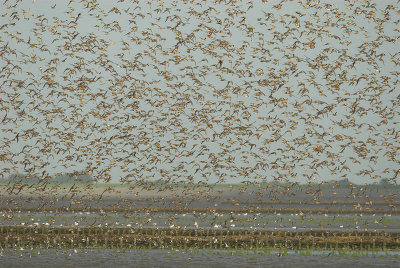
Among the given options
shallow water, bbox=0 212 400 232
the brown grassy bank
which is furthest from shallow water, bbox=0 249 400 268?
Answer: shallow water, bbox=0 212 400 232

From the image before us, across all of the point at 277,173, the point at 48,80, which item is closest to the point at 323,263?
the point at 277,173

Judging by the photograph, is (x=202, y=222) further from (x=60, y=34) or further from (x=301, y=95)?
(x=60, y=34)

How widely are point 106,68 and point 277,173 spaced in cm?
967

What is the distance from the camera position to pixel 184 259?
22.6 metres

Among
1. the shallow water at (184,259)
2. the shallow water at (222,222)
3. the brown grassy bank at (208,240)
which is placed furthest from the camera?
the shallow water at (222,222)

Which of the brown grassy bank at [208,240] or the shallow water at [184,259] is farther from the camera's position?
the brown grassy bank at [208,240]

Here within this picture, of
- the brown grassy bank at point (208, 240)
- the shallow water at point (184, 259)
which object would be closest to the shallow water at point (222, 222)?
the brown grassy bank at point (208, 240)

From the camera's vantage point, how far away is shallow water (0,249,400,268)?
851 inches

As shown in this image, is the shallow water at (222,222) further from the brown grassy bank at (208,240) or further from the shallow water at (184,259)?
the shallow water at (184,259)

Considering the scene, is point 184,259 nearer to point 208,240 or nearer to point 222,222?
point 208,240

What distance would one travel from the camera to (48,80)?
1225 inches

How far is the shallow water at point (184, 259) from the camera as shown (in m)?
21.6

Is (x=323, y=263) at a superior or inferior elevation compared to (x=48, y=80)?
inferior

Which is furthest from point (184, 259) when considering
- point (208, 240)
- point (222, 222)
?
point (222, 222)
